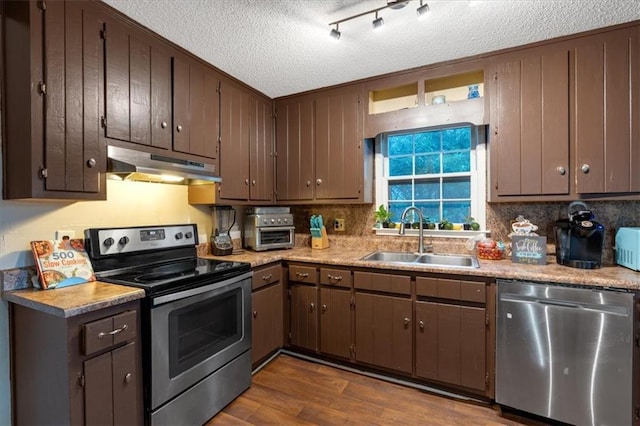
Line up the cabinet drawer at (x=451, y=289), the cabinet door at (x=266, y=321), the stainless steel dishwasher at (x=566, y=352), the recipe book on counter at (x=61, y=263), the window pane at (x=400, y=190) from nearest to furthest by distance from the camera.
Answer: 1. the recipe book on counter at (x=61, y=263)
2. the stainless steel dishwasher at (x=566, y=352)
3. the cabinet drawer at (x=451, y=289)
4. the cabinet door at (x=266, y=321)
5. the window pane at (x=400, y=190)

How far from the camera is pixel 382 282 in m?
2.24

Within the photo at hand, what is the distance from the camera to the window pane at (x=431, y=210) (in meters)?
2.78

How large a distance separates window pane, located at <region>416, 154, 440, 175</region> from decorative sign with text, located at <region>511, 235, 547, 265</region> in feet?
3.04

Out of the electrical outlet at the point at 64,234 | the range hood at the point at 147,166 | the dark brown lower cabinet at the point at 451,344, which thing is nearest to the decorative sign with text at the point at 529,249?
the dark brown lower cabinet at the point at 451,344

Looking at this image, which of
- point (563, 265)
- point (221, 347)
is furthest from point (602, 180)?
point (221, 347)

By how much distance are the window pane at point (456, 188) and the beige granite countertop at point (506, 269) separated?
2.14 ft

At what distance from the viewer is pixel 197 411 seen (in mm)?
1771

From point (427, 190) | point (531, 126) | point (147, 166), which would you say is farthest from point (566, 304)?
point (147, 166)

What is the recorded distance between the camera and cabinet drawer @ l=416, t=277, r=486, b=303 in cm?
197

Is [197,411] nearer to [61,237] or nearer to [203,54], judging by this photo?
[61,237]

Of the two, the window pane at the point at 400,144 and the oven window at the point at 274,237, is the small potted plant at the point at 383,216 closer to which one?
the window pane at the point at 400,144

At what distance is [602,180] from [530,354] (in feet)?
4.08

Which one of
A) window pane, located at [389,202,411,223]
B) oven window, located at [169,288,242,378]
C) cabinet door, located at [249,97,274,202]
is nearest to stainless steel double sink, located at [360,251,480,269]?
window pane, located at [389,202,411,223]

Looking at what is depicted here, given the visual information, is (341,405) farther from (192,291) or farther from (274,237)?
(274,237)
